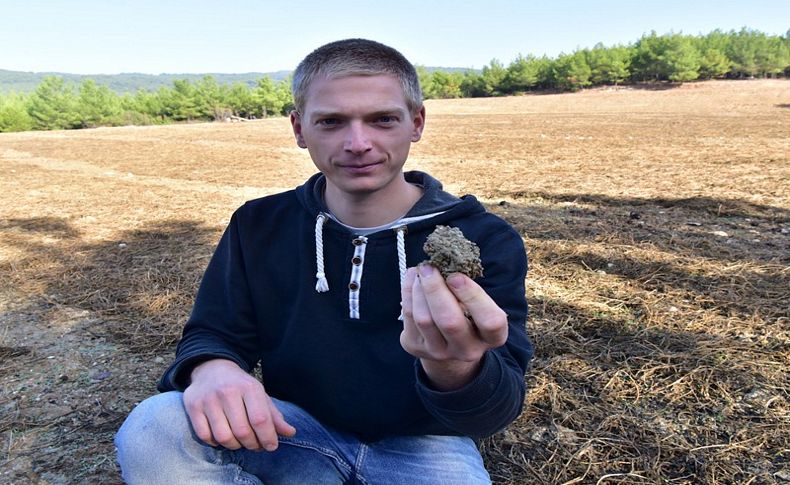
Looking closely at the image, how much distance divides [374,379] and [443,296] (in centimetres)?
85

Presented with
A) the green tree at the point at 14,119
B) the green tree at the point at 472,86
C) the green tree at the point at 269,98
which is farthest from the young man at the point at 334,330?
the green tree at the point at 472,86

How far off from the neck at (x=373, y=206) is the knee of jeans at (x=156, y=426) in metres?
0.94

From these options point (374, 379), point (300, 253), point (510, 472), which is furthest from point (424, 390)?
point (510, 472)

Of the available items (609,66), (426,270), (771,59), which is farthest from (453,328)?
(771,59)

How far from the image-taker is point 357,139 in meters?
2.03

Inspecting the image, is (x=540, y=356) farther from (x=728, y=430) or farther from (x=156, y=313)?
(x=156, y=313)

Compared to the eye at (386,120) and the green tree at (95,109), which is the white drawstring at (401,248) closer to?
the eye at (386,120)

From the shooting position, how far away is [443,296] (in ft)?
4.17

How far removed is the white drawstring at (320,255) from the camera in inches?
82.4

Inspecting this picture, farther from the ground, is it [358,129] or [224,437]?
[358,129]

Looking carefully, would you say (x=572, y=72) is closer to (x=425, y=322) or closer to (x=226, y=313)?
(x=226, y=313)

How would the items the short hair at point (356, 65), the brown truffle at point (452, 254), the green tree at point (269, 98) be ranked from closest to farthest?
1. the brown truffle at point (452, 254)
2. the short hair at point (356, 65)
3. the green tree at point (269, 98)

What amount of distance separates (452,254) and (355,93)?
2.85 feet

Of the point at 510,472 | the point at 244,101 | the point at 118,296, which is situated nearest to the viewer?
the point at 510,472
